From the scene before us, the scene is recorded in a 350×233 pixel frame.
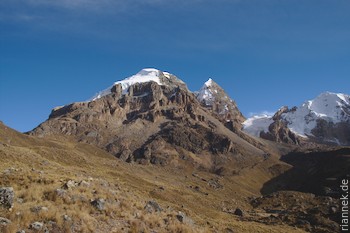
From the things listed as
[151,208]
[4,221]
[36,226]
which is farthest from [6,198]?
[151,208]

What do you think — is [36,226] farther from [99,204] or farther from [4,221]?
[99,204]

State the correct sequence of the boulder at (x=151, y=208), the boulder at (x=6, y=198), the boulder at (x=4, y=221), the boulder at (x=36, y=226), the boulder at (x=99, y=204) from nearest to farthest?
1. the boulder at (x=4, y=221)
2. the boulder at (x=36, y=226)
3. the boulder at (x=6, y=198)
4. the boulder at (x=99, y=204)
5. the boulder at (x=151, y=208)

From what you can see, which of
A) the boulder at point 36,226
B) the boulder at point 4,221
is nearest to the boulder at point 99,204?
the boulder at point 36,226

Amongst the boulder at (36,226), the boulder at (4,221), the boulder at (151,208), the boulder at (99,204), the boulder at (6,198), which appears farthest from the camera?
the boulder at (151,208)

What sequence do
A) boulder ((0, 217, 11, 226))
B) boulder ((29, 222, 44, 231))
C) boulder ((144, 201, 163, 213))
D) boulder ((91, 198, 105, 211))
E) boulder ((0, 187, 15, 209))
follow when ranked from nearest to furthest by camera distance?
boulder ((0, 217, 11, 226)) < boulder ((29, 222, 44, 231)) < boulder ((0, 187, 15, 209)) < boulder ((91, 198, 105, 211)) < boulder ((144, 201, 163, 213))

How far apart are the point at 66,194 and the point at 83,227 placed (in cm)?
410

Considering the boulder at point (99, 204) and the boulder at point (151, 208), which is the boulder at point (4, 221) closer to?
the boulder at point (99, 204)

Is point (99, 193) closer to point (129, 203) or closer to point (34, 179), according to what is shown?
point (129, 203)

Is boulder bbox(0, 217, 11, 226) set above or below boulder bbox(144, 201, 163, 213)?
below

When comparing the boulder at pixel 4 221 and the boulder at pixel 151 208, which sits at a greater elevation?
the boulder at pixel 151 208

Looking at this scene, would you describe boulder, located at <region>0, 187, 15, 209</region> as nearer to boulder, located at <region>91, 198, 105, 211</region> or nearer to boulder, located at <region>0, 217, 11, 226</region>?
boulder, located at <region>0, 217, 11, 226</region>

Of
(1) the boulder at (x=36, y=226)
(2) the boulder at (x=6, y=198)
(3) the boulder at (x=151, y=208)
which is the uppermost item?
(3) the boulder at (x=151, y=208)

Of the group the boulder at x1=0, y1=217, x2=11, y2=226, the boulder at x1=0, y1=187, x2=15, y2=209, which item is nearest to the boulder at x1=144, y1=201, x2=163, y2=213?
the boulder at x1=0, y1=187, x2=15, y2=209

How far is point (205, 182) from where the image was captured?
199125 millimetres
